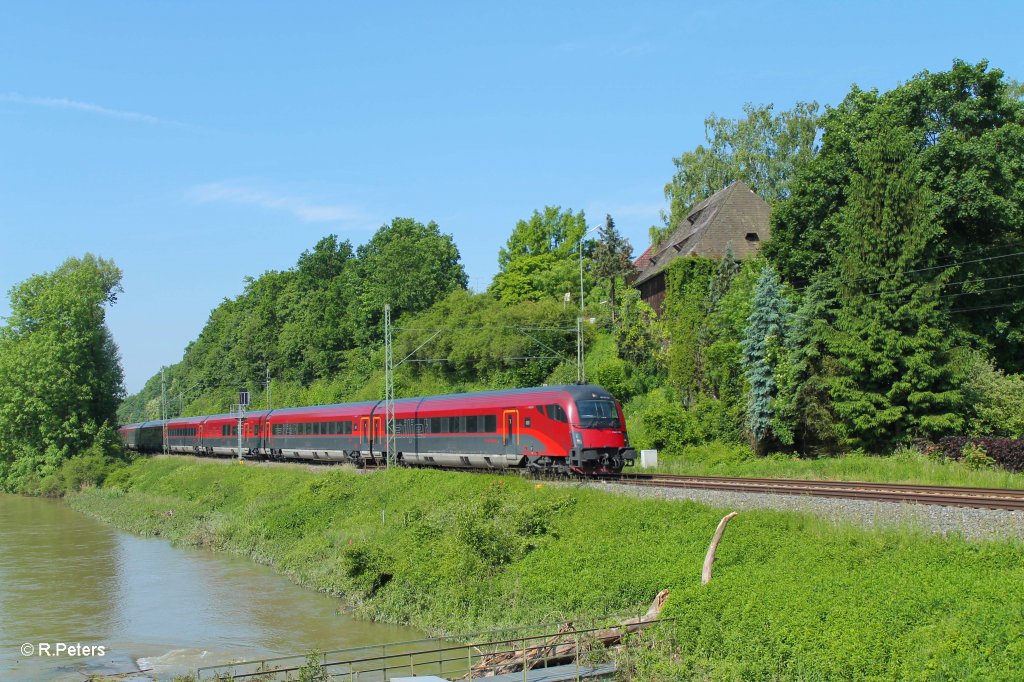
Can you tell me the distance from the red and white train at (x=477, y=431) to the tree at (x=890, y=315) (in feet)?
28.7

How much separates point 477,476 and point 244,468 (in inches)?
835

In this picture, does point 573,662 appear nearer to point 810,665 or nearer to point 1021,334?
point 810,665

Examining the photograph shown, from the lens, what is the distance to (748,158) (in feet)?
241

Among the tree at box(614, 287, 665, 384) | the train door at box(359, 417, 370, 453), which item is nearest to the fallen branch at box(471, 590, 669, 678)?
the train door at box(359, 417, 370, 453)

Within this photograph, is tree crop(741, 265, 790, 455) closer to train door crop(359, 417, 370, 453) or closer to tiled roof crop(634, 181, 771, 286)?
tiled roof crop(634, 181, 771, 286)

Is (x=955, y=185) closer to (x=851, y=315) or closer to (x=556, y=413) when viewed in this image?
(x=851, y=315)

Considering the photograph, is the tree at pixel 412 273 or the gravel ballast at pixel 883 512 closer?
the gravel ballast at pixel 883 512

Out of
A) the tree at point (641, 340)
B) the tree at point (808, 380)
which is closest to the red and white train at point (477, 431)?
the tree at point (808, 380)

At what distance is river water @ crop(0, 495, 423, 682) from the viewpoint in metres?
19.6

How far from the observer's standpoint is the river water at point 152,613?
1959 centimetres

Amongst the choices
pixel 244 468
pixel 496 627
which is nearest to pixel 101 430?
pixel 244 468

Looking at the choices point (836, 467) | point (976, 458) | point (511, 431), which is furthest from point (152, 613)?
point (976, 458)

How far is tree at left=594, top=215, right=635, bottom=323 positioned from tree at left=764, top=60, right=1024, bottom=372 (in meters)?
23.1

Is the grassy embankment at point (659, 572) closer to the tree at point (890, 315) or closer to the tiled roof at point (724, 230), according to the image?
the tree at point (890, 315)
